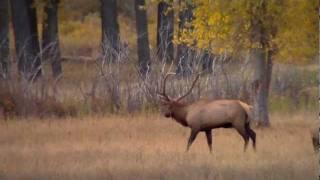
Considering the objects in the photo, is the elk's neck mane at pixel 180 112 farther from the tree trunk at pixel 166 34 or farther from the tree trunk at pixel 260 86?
the tree trunk at pixel 260 86

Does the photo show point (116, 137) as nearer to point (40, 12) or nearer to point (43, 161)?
point (43, 161)

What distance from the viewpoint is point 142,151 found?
53.4 feet

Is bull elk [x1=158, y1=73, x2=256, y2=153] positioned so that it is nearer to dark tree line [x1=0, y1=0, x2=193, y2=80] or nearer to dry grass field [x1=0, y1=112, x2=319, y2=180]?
dry grass field [x1=0, y1=112, x2=319, y2=180]

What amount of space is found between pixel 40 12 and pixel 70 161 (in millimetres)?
23637

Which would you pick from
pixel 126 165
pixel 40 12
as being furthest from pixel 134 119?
pixel 40 12

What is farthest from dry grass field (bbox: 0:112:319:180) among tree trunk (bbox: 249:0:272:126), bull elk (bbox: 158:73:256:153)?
tree trunk (bbox: 249:0:272:126)

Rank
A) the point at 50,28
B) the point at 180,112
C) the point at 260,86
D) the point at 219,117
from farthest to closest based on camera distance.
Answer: the point at 50,28, the point at 260,86, the point at 180,112, the point at 219,117

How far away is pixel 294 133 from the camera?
1889 centimetres

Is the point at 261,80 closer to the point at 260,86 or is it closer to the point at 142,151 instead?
the point at 260,86

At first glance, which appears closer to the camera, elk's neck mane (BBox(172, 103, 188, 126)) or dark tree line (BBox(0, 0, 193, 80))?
elk's neck mane (BBox(172, 103, 188, 126))

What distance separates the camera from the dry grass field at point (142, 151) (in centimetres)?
1330

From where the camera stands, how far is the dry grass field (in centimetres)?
1330

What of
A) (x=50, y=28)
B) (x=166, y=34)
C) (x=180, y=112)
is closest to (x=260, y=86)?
(x=180, y=112)

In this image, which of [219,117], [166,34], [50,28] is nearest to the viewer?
[219,117]
